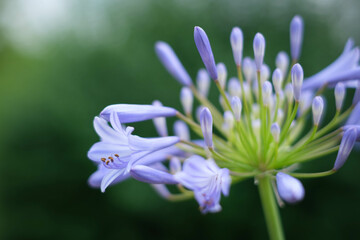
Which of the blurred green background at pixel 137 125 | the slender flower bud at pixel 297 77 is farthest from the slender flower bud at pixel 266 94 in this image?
the blurred green background at pixel 137 125

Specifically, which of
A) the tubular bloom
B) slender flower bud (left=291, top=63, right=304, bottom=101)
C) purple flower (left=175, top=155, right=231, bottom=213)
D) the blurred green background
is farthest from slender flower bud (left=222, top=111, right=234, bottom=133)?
the blurred green background

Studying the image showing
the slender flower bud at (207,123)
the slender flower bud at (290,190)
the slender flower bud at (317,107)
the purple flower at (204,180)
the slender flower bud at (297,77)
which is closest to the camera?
the slender flower bud at (290,190)

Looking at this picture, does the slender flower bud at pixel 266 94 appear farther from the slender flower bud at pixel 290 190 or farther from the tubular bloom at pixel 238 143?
the slender flower bud at pixel 290 190

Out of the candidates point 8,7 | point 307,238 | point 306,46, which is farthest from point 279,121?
point 8,7

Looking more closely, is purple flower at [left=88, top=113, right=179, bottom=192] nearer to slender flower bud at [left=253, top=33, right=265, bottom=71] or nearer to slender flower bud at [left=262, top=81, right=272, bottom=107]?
slender flower bud at [left=262, top=81, right=272, bottom=107]

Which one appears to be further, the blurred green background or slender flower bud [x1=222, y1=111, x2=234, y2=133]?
the blurred green background
